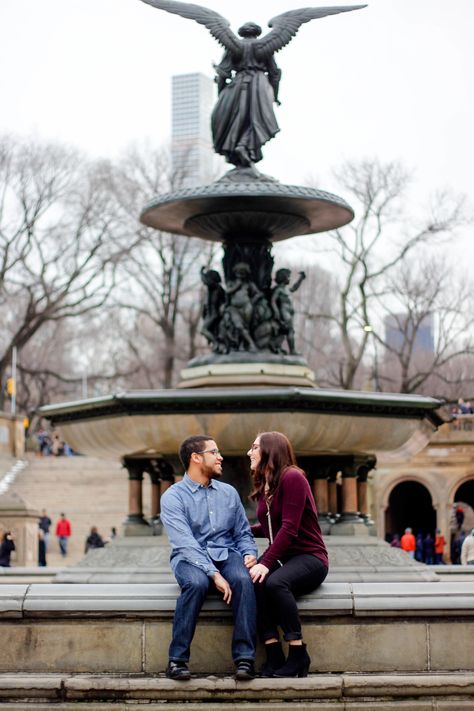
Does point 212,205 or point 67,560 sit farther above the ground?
point 212,205

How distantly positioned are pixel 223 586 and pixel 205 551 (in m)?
0.33

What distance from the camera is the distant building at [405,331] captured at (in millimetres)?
54878

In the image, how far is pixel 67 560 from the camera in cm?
3731

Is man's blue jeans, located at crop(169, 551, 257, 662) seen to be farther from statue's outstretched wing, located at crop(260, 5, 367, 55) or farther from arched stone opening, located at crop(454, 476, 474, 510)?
arched stone opening, located at crop(454, 476, 474, 510)

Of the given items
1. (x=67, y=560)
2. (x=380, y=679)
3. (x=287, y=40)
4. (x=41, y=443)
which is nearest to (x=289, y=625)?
(x=380, y=679)

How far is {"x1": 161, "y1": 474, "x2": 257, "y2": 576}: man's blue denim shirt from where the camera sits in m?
8.94

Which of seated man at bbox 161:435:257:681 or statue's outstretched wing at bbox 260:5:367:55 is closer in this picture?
seated man at bbox 161:435:257:681

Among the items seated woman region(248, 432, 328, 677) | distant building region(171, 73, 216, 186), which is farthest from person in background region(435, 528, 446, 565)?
seated woman region(248, 432, 328, 677)

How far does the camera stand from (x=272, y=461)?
914 centimetres

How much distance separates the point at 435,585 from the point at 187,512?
167 cm

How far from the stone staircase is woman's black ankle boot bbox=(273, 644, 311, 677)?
99.7ft

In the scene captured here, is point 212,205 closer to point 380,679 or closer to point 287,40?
point 287,40

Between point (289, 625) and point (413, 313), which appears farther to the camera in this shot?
point (413, 313)

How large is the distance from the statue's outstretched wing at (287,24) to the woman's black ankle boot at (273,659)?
10.7 m
